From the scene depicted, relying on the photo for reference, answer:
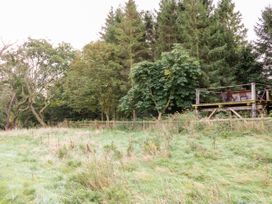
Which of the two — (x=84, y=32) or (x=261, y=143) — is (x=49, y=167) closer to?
(x=261, y=143)

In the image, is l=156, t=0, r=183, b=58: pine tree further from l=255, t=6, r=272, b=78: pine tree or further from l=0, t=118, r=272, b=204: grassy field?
l=0, t=118, r=272, b=204: grassy field

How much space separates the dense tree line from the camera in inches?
804

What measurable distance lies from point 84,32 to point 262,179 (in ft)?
138

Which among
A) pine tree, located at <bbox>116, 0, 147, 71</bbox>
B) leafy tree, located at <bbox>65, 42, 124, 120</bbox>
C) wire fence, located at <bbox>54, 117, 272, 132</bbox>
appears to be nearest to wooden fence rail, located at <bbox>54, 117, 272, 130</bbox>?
wire fence, located at <bbox>54, 117, 272, 132</bbox>

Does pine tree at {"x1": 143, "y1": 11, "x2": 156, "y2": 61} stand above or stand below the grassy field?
above

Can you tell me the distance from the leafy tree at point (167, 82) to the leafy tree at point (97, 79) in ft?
16.4

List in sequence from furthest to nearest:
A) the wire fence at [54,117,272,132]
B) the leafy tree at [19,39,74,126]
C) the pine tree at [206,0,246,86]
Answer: the leafy tree at [19,39,74,126] → the pine tree at [206,0,246,86] → the wire fence at [54,117,272,132]

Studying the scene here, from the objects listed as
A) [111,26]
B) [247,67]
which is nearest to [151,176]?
[247,67]

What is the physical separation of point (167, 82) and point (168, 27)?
8.80m

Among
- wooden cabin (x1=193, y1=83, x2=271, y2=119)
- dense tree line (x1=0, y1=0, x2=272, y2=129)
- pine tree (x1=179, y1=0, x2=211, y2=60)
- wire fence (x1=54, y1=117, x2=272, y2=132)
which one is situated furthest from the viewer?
pine tree (x1=179, y1=0, x2=211, y2=60)

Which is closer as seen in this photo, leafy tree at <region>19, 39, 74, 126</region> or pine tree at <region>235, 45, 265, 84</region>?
pine tree at <region>235, 45, 265, 84</region>

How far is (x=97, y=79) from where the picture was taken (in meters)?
26.0

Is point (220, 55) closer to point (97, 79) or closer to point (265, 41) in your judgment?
point (265, 41)

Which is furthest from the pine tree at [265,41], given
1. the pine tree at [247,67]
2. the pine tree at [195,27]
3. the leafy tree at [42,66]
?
the leafy tree at [42,66]
